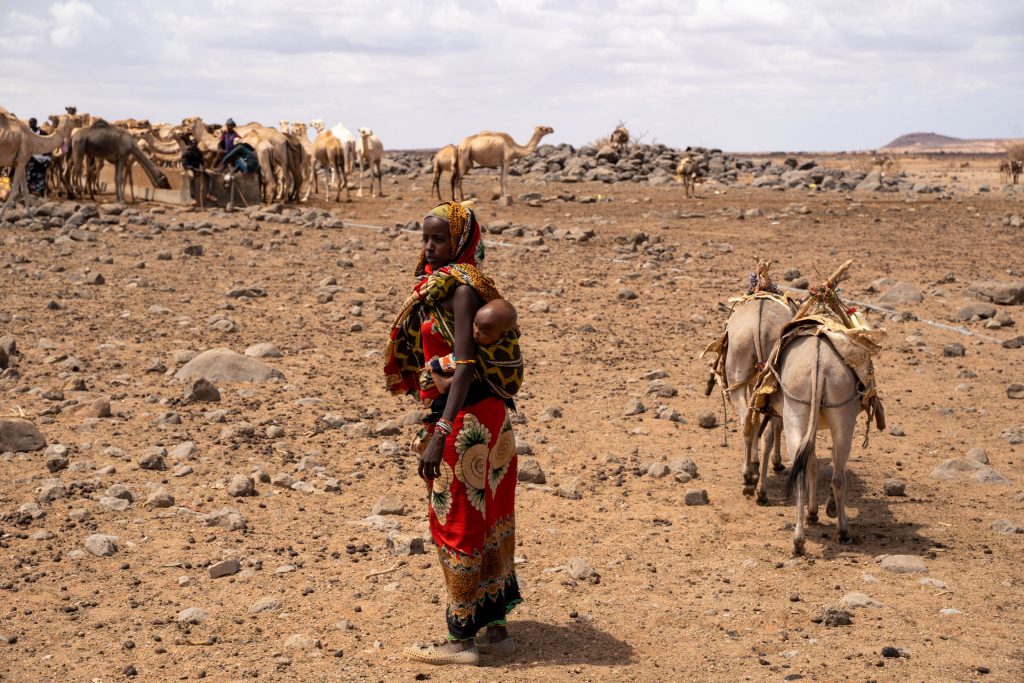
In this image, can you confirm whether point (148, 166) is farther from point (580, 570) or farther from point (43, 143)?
point (580, 570)

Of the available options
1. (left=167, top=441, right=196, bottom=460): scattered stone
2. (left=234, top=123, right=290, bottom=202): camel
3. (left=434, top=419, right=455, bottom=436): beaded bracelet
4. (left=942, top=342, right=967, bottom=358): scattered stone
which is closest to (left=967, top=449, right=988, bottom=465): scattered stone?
(left=942, top=342, right=967, bottom=358): scattered stone

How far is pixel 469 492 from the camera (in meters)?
4.66

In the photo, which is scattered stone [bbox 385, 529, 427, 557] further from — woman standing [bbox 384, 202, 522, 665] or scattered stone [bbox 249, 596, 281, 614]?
woman standing [bbox 384, 202, 522, 665]

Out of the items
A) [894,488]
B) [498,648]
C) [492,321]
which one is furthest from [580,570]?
[894,488]

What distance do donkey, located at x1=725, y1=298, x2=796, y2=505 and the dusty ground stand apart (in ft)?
0.74

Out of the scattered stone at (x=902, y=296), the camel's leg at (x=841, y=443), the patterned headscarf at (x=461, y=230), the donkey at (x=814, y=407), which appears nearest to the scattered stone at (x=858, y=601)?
the donkey at (x=814, y=407)

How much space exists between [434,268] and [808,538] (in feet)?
10.1

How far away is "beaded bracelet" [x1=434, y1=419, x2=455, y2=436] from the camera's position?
4531 millimetres

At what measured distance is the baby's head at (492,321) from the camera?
14.6 feet

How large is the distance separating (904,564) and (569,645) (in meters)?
2.02

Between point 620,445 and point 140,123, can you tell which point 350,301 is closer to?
point 620,445

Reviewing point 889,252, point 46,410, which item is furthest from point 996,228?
point 46,410

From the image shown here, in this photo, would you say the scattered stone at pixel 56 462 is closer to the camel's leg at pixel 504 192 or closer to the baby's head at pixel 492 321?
the baby's head at pixel 492 321

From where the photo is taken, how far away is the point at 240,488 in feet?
22.9
